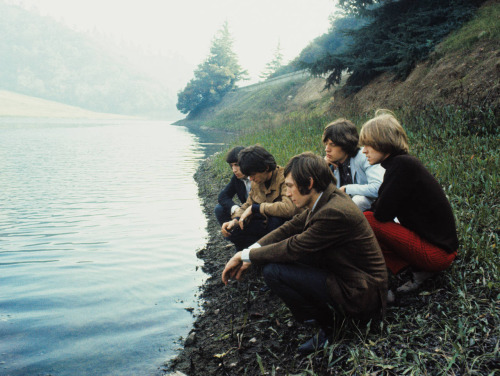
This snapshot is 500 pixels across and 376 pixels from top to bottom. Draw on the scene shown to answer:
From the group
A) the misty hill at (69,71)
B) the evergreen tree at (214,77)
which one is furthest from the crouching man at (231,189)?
the misty hill at (69,71)

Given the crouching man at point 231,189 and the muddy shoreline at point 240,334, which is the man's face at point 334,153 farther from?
the muddy shoreline at point 240,334

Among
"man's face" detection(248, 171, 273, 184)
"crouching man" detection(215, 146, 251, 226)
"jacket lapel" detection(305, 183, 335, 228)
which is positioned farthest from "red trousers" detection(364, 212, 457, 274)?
"crouching man" detection(215, 146, 251, 226)

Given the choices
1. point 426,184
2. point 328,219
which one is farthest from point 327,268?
point 426,184

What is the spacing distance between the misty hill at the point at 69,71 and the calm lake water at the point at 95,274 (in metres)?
126

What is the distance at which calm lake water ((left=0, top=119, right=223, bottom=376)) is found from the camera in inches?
138

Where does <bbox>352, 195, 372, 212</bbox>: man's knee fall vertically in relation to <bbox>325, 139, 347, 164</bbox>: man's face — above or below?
below

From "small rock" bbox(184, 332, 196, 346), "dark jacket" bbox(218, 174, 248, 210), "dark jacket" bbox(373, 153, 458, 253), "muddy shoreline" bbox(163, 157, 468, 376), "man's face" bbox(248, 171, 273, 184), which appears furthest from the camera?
"dark jacket" bbox(218, 174, 248, 210)

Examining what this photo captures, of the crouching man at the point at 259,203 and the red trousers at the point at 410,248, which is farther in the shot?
the crouching man at the point at 259,203

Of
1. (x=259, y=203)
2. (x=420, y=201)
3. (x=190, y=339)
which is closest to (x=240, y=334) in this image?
(x=190, y=339)

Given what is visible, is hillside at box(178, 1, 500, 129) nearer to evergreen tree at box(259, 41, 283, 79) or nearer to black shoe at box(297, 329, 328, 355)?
black shoe at box(297, 329, 328, 355)

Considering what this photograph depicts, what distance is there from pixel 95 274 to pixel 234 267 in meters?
2.99

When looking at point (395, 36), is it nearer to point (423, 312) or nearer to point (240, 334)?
point (423, 312)

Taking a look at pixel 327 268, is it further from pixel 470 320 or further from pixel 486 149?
pixel 486 149

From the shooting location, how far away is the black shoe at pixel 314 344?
2.84 metres
